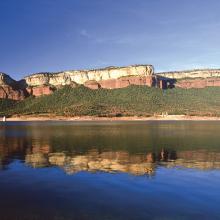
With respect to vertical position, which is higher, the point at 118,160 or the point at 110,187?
the point at 118,160

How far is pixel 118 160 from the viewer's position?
37031 mm

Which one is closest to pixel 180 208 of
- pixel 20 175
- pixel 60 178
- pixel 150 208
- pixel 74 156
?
pixel 150 208

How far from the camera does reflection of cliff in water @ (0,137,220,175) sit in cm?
3222

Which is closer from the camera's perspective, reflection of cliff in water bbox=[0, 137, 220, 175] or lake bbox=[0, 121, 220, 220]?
lake bbox=[0, 121, 220, 220]

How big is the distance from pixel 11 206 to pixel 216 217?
34.1 feet

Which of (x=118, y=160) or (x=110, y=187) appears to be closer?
(x=110, y=187)

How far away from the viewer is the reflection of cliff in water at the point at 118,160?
3222cm

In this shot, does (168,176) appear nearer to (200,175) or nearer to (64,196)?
(200,175)

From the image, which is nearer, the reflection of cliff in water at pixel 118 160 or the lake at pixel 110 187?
the lake at pixel 110 187

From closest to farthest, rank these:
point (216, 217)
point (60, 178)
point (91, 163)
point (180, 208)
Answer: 1. point (216, 217)
2. point (180, 208)
3. point (60, 178)
4. point (91, 163)

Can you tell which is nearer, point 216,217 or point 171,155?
point 216,217

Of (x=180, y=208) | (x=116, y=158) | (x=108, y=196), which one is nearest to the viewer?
(x=180, y=208)

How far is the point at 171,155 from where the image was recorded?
4056 centimetres

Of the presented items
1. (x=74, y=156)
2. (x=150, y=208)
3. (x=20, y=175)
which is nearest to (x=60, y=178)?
(x=20, y=175)
